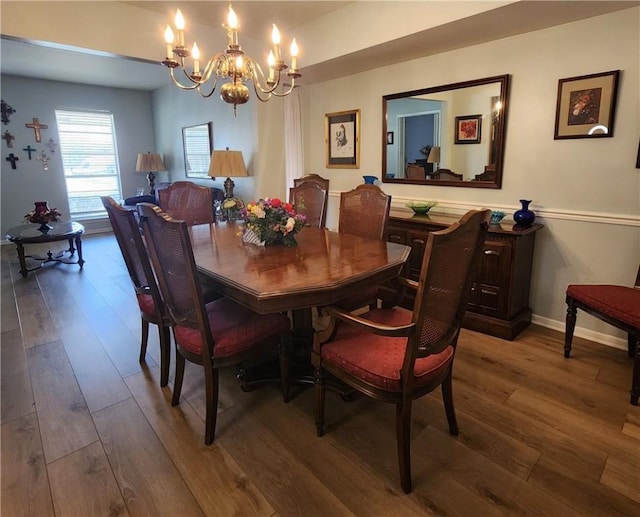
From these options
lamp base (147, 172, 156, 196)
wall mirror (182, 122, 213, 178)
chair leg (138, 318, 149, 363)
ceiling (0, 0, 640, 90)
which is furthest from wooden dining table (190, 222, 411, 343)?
lamp base (147, 172, 156, 196)

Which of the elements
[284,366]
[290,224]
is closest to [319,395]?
[284,366]

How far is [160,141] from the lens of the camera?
7289 millimetres

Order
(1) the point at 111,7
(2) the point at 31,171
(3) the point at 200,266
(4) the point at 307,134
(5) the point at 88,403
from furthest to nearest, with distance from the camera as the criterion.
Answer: (2) the point at 31,171 < (4) the point at 307,134 < (1) the point at 111,7 < (5) the point at 88,403 < (3) the point at 200,266

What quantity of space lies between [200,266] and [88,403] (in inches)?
42.3

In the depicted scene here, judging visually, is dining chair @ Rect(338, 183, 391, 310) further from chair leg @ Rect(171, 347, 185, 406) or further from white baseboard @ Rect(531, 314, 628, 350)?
white baseboard @ Rect(531, 314, 628, 350)

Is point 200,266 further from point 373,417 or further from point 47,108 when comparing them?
point 47,108

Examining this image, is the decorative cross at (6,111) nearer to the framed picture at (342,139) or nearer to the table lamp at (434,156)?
the framed picture at (342,139)

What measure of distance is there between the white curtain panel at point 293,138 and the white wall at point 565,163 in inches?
61.6

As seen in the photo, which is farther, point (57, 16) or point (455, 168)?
point (455, 168)

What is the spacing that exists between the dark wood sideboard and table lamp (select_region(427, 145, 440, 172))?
2.06ft

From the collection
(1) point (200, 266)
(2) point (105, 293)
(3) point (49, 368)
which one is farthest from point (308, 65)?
(3) point (49, 368)

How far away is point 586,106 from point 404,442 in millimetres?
2532

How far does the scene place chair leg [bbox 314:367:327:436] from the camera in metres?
1.75

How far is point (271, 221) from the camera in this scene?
214 cm
